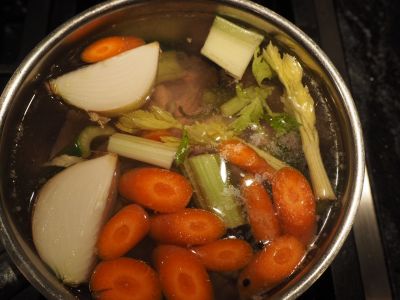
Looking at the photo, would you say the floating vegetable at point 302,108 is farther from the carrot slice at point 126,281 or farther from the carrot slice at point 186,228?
the carrot slice at point 126,281

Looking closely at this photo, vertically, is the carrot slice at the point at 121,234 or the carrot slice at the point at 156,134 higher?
the carrot slice at the point at 156,134

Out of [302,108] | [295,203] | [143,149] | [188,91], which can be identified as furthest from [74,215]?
[302,108]

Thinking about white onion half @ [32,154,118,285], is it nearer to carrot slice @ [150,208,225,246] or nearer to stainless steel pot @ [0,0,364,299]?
stainless steel pot @ [0,0,364,299]

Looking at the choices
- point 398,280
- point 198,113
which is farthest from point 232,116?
point 398,280

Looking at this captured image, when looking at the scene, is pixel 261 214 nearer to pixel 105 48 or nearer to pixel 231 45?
pixel 231 45

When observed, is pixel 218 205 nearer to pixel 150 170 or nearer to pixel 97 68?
pixel 150 170

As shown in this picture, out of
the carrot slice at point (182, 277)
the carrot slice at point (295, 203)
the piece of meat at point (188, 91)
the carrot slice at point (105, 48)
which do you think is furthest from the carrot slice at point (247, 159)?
the carrot slice at point (105, 48)
